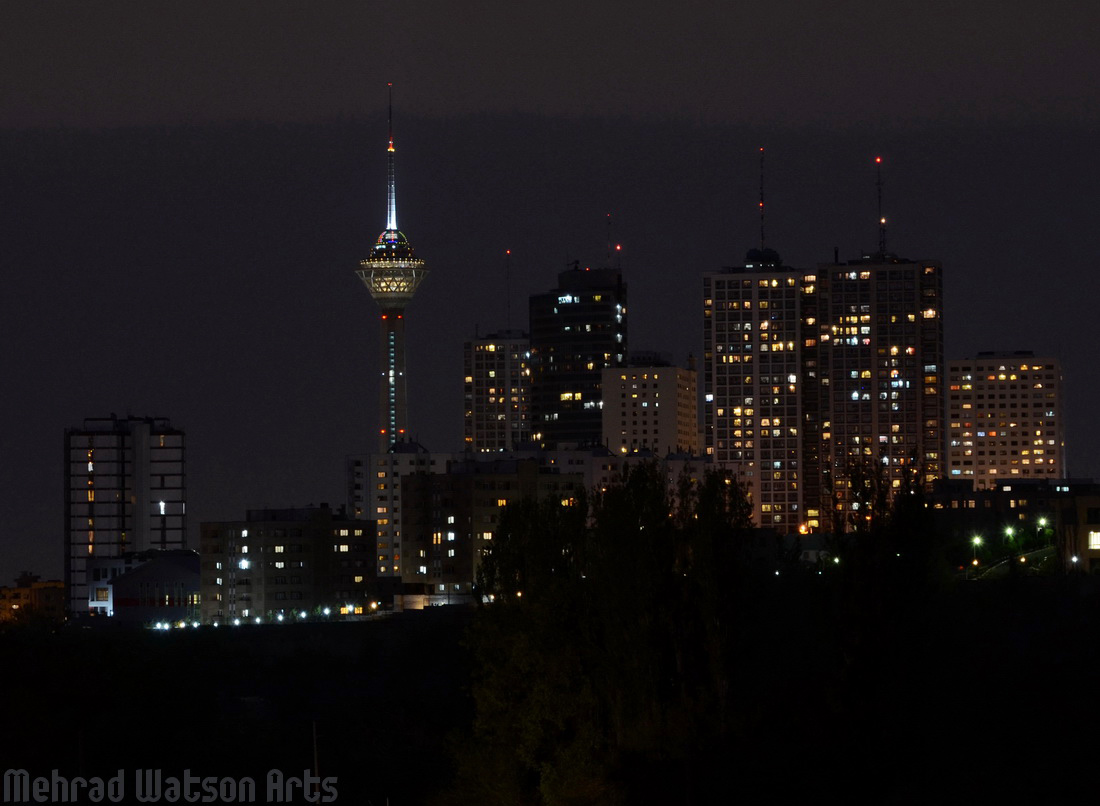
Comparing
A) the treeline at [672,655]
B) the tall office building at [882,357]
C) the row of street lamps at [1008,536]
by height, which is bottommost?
the treeline at [672,655]

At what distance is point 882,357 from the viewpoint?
194 m

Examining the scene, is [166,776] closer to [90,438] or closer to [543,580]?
[543,580]

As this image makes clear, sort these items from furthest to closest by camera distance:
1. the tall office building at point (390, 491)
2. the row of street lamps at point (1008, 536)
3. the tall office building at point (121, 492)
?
the tall office building at point (121, 492) < the tall office building at point (390, 491) < the row of street lamps at point (1008, 536)

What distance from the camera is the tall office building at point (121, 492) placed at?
190 m

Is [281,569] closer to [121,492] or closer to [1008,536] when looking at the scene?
[1008,536]

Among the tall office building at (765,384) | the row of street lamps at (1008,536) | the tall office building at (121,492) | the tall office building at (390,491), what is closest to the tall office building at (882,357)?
the tall office building at (765,384)

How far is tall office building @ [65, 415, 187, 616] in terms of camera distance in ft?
623

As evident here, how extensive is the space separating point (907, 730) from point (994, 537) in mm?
57530

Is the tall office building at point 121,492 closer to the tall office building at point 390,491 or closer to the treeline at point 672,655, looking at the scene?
the tall office building at point 390,491

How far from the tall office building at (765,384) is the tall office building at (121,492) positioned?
52.6m

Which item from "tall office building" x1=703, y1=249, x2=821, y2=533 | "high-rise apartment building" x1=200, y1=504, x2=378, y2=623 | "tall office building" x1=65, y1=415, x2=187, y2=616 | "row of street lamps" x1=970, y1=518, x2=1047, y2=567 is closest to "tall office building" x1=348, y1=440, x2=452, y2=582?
"tall office building" x1=65, y1=415, x2=187, y2=616

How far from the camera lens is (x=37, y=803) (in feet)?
170

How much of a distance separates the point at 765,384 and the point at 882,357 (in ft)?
39.3

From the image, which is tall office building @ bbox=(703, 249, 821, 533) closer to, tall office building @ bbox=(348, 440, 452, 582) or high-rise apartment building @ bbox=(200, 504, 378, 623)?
tall office building @ bbox=(348, 440, 452, 582)
